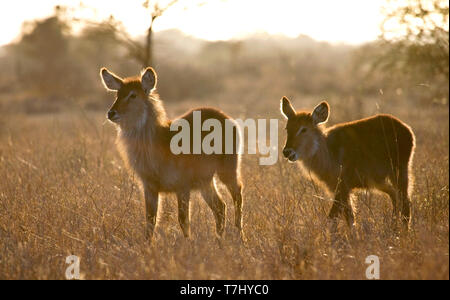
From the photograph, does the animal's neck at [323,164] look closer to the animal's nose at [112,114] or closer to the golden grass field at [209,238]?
the golden grass field at [209,238]

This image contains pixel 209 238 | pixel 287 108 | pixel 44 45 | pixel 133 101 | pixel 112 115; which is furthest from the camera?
pixel 44 45

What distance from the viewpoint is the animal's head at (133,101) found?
18.5 feet

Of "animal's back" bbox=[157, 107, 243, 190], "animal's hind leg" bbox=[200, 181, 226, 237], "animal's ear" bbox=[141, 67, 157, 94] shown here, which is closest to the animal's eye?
"animal's back" bbox=[157, 107, 243, 190]

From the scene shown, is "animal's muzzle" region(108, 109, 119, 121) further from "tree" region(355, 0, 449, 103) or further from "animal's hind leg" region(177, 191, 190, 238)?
"tree" region(355, 0, 449, 103)

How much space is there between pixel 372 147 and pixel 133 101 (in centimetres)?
290

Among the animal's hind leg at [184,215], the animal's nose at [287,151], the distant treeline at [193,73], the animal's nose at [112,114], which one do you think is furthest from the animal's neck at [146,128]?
the distant treeline at [193,73]

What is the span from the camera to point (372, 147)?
5922 millimetres

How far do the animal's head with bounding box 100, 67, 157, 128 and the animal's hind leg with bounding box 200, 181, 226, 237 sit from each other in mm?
1131

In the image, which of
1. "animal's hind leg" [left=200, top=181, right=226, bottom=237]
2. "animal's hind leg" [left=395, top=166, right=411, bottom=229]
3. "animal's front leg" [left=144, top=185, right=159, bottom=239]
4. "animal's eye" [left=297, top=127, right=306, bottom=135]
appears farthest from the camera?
"animal's eye" [left=297, top=127, right=306, bottom=135]

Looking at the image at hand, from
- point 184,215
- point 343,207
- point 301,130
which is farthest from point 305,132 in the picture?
point 184,215

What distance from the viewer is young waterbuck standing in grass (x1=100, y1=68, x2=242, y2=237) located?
5.51m

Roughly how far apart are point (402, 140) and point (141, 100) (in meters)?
3.21

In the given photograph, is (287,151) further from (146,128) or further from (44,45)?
(44,45)
